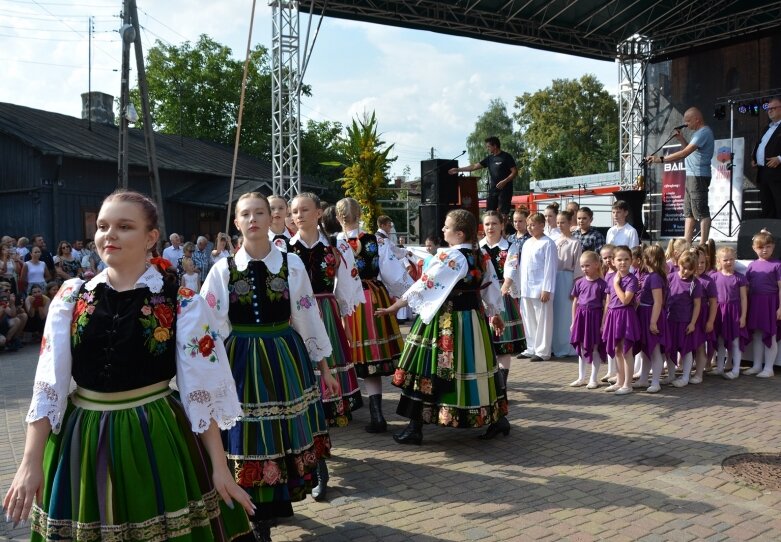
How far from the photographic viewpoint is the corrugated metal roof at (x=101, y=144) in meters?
22.6

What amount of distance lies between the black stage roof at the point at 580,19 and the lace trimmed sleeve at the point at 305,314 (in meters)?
12.1

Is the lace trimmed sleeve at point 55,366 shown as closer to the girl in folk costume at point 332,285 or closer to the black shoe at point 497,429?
the girl in folk costume at point 332,285

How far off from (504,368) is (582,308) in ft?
3.85

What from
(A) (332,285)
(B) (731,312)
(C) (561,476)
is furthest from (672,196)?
(A) (332,285)

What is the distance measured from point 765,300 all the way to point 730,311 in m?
0.50

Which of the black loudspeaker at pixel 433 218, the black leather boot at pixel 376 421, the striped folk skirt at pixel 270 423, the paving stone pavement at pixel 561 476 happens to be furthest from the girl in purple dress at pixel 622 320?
the black loudspeaker at pixel 433 218

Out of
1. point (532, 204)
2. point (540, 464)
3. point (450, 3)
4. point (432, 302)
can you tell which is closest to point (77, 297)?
point (432, 302)

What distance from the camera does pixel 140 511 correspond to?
8.05 ft

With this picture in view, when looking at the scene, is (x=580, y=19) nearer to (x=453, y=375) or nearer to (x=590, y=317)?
(x=590, y=317)

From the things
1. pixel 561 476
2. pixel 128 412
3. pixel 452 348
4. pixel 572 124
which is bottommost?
pixel 561 476

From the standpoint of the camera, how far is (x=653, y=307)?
24.2 ft

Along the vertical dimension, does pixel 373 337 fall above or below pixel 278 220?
below

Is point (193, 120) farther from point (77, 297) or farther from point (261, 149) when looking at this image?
point (77, 297)

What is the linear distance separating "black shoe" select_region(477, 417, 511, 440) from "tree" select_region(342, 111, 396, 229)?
7.67 meters
